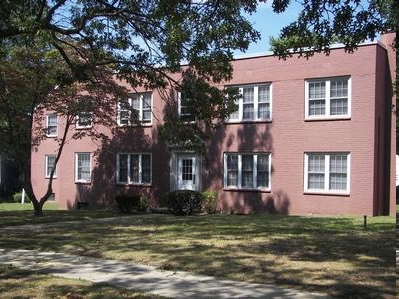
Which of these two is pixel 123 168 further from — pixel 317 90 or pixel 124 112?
pixel 317 90

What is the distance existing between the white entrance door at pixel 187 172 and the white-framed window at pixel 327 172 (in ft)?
18.3

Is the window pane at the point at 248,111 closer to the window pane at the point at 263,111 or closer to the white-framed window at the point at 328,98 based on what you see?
the window pane at the point at 263,111

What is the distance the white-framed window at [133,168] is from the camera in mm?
28031

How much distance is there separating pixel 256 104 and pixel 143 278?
52.8ft

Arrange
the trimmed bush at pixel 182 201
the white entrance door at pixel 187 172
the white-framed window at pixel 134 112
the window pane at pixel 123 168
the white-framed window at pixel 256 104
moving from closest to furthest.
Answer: the trimmed bush at pixel 182 201 → the white-framed window at pixel 134 112 → the white-framed window at pixel 256 104 → the white entrance door at pixel 187 172 → the window pane at pixel 123 168

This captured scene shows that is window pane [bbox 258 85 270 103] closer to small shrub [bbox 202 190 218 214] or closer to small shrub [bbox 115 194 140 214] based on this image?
small shrub [bbox 202 190 218 214]

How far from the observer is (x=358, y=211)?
21.6m

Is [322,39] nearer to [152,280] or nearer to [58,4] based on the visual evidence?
[152,280]

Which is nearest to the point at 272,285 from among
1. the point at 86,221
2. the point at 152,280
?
the point at 152,280

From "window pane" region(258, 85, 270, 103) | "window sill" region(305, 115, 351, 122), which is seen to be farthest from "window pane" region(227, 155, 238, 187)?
"window sill" region(305, 115, 351, 122)

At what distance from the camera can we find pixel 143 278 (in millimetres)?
9000

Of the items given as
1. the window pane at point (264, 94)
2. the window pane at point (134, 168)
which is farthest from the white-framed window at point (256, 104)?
the window pane at point (134, 168)

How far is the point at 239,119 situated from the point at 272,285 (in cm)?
1677

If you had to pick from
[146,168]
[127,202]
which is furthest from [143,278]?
[146,168]
